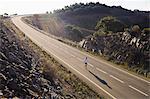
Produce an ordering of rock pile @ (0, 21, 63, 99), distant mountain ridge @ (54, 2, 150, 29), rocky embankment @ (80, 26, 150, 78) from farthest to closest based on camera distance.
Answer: distant mountain ridge @ (54, 2, 150, 29) < rocky embankment @ (80, 26, 150, 78) < rock pile @ (0, 21, 63, 99)

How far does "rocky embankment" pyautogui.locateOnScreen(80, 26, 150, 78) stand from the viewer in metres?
34.4

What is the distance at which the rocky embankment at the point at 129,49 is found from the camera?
3442 cm

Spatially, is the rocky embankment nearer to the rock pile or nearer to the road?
the road

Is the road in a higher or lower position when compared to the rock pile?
lower

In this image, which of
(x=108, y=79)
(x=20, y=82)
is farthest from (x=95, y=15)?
(x=20, y=82)

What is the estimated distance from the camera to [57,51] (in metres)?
45.8

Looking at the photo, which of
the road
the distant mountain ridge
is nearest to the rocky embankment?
the road

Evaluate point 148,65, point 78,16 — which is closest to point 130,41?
point 148,65

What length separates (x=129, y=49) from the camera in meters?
38.0

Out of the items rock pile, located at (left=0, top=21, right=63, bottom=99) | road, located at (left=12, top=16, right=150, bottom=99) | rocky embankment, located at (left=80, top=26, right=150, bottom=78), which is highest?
rock pile, located at (left=0, top=21, right=63, bottom=99)

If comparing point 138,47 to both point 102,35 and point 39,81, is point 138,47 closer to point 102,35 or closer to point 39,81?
point 102,35

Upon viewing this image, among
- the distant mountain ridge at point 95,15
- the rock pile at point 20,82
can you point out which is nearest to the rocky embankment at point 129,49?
the rock pile at point 20,82

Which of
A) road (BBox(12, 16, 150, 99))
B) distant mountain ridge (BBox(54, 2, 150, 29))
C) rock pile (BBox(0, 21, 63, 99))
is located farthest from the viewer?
distant mountain ridge (BBox(54, 2, 150, 29))

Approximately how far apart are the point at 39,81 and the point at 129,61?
2010 cm
